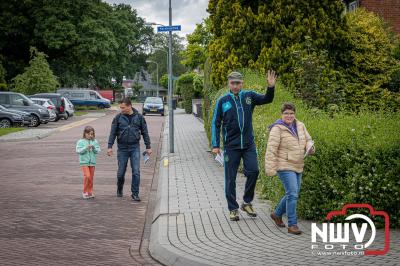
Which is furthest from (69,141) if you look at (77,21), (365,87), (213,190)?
(77,21)

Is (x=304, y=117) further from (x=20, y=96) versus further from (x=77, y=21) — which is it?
(x=77, y=21)

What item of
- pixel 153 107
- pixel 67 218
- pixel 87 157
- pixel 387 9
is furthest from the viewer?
pixel 153 107

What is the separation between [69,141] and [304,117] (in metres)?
17.1

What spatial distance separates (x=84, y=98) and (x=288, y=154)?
193 feet

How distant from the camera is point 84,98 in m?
65.2

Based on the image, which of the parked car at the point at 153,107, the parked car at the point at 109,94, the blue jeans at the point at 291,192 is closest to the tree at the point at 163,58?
the parked car at the point at 109,94

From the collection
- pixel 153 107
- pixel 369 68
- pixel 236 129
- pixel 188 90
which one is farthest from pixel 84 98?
pixel 236 129

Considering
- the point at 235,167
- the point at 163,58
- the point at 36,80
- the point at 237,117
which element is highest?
the point at 163,58

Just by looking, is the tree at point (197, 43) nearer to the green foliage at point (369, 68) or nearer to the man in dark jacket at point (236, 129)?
the green foliage at point (369, 68)

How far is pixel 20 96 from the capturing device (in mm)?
36750

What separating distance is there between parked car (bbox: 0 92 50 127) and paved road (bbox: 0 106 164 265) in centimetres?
1960

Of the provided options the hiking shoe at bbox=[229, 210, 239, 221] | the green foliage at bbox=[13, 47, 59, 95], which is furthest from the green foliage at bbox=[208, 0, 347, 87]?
the green foliage at bbox=[13, 47, 59, 95]

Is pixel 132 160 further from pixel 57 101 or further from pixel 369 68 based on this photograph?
pixel 57 101

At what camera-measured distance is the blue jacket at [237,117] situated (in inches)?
339
